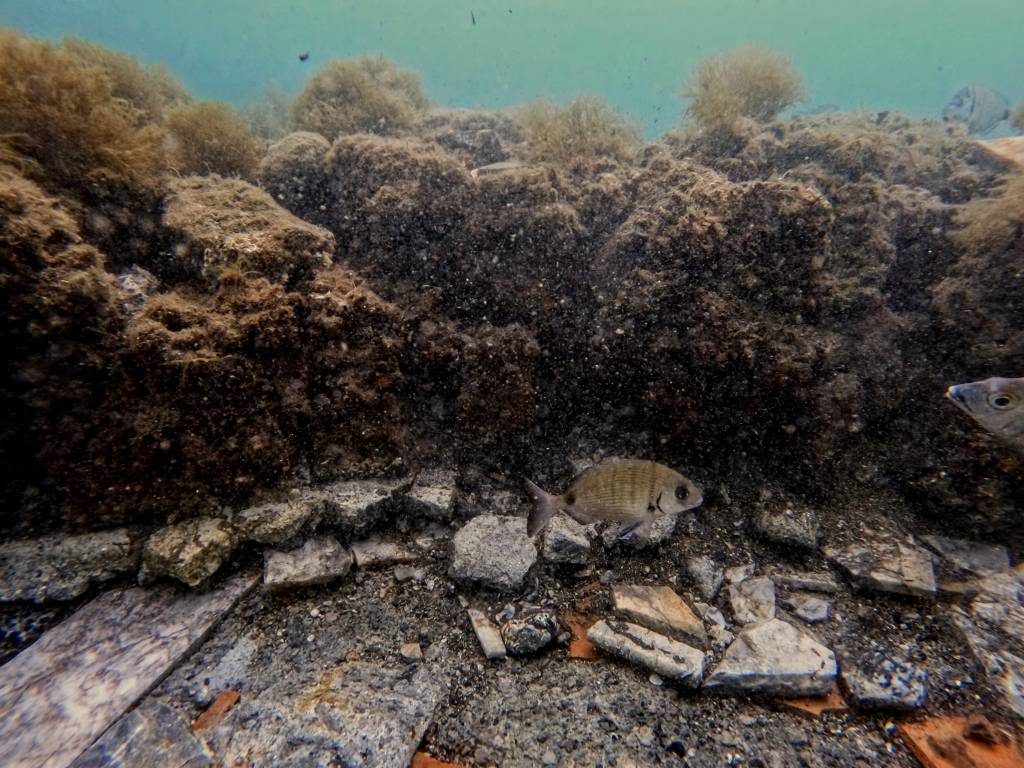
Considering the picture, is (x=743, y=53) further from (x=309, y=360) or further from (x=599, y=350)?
(x=309, y=360)

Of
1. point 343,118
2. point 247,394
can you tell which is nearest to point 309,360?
point 247,394

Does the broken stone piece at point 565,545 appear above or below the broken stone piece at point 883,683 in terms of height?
above

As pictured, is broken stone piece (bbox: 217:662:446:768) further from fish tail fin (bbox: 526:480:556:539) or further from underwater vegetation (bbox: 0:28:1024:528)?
underwater vegetation (bbox: 0:28:1024:528)

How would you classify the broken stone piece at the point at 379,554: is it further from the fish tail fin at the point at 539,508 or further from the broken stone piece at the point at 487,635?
the fish tail fin at the point at 539,508

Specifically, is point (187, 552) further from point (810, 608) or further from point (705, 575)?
point (810, 608)

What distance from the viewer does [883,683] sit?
8.48 ft

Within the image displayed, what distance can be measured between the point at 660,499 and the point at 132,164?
172 inches

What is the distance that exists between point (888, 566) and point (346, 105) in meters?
8.32

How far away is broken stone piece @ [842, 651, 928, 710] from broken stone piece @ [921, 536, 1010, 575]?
107 centimetres

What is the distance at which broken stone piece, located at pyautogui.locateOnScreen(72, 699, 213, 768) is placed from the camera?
2.11m

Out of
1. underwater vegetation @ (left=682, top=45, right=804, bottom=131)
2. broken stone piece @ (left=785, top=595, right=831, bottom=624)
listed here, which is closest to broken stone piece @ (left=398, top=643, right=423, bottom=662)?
broken stone piece @ (left=785, top=595, right=831, bottom=624)

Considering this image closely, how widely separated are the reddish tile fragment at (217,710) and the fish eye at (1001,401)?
4.64 meters

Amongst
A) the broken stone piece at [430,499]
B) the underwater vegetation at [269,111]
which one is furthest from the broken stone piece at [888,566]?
the underwater vegetation at [269,111]

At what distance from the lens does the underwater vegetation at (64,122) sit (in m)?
3.02
